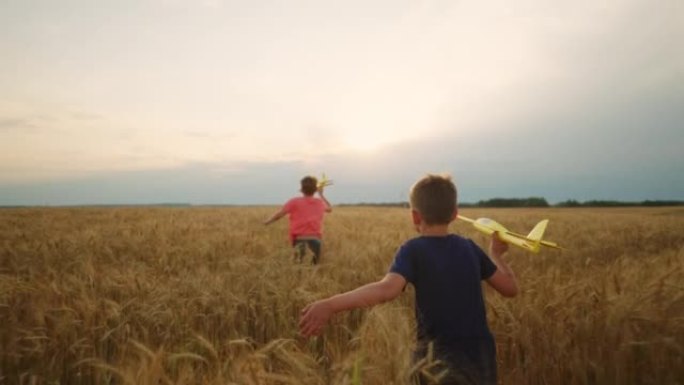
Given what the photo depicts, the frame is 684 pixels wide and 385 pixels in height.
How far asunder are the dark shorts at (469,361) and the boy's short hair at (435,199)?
2.00 ft

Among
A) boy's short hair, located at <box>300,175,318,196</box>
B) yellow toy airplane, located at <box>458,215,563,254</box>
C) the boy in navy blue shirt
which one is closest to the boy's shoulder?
the boy in navy blue shirt

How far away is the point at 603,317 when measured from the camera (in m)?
2.86

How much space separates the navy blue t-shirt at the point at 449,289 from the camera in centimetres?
210

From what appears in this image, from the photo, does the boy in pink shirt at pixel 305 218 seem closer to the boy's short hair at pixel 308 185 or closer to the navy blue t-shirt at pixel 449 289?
the boy's short hair at pixel 308 185

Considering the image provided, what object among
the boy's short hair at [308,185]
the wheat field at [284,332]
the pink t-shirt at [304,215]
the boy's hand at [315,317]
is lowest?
the wheat field at [284,332]

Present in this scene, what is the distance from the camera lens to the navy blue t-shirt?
2.10 metres

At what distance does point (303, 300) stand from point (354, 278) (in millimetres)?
1309

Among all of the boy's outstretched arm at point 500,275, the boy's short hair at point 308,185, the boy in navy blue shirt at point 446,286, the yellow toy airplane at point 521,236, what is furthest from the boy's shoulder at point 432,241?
the boy's short hair at point 308,185

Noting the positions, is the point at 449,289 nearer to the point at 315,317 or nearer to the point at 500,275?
the point at 500,275

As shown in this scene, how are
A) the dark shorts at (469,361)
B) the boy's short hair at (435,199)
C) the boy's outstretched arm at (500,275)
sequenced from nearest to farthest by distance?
the dark shorts at (469,361)
the boy's short hair at (435,199)
the boy's outstretched arm at (500,275)

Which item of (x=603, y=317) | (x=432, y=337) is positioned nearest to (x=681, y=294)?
(x=603, y=317)

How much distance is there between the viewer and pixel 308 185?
695cm

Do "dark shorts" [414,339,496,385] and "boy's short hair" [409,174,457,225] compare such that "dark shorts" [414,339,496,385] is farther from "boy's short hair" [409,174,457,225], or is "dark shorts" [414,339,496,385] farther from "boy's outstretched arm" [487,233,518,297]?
"boy's short hair" [409,174,457,225]

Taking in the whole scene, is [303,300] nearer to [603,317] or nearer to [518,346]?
[518,346]
